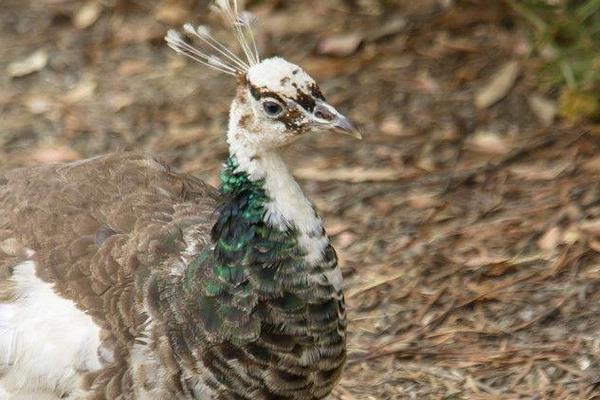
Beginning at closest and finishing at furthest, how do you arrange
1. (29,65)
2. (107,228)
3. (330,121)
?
(330,121), (107,228), (29,65)

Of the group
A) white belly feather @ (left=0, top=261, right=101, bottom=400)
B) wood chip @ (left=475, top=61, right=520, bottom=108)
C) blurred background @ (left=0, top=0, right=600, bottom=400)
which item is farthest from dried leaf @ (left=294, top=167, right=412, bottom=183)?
white belly feather @ (left=0, top=261, right=101, bottom=400)

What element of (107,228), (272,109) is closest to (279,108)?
(272,109)

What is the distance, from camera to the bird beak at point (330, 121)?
2.32 meters

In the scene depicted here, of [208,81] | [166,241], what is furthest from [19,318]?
[208,81]

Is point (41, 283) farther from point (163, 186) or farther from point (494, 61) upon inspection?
point (494, 61)

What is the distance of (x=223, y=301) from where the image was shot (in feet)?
8.13

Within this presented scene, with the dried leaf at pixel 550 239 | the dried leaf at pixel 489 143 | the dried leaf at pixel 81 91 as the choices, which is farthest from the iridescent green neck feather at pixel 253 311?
the dried leaf at pixel 81 91

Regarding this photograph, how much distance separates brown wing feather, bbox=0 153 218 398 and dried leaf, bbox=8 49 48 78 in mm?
1544

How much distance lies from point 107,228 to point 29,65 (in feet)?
6.51

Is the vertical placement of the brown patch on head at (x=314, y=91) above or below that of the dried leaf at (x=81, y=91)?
above

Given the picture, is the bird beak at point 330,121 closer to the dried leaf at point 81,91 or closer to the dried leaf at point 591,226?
the dried leaf at point 591,226

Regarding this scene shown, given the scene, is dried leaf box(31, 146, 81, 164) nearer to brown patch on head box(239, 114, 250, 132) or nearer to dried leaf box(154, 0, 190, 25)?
dried leaf box(154, 0, 190, 25)

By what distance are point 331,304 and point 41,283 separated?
26.2 inches

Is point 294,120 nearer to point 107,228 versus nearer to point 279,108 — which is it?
point 279,108
